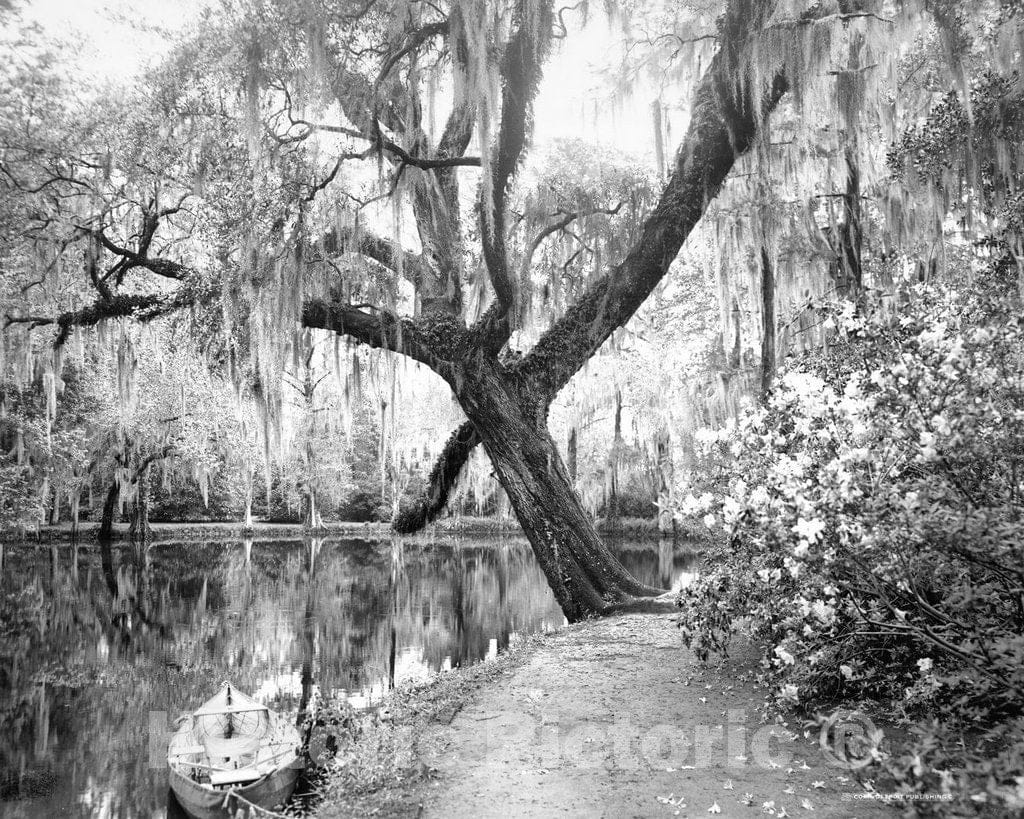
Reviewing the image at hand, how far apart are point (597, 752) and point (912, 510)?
237 cm

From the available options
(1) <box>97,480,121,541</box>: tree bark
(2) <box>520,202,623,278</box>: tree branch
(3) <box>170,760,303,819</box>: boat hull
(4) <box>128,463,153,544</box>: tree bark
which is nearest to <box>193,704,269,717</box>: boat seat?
(3) <box>170,760,303,819</box>: boat hull

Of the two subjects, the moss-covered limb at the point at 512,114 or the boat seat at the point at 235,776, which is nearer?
the moss-covered limb at the point at 512,114

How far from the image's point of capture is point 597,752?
13.6ft

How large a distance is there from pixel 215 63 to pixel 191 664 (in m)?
9.22

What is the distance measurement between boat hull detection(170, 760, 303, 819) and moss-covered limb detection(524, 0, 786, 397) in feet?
16.3

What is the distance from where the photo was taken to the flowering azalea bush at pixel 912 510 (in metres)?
2.76

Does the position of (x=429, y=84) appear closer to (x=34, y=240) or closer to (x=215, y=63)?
(x=215, y=63)

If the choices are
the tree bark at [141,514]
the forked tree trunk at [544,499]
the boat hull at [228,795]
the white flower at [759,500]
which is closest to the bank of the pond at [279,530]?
the tree bark at [141,514]

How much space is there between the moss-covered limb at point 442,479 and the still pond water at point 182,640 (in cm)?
240

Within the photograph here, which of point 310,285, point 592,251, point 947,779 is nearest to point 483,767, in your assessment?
point 947,779

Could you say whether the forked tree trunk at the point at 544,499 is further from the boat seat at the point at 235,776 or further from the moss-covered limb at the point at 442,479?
the boat seat at the point at 235,776

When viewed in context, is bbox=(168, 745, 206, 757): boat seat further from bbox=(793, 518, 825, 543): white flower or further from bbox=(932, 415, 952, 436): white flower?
bbox=(932, 415, 952, 436): white flower

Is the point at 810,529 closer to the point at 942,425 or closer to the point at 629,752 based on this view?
the point at 942,425

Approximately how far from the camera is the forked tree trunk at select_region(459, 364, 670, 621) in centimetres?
798
